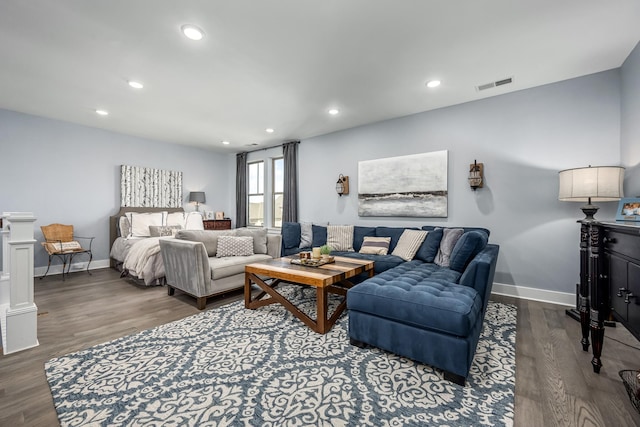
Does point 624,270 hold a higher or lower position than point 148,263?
higher

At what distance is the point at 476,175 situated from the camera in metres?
3.52

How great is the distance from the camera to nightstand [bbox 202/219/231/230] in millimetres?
6309

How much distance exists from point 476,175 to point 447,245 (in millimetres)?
1056

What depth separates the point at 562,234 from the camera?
3.09 metres

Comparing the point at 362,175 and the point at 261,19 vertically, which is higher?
the point at 261,19

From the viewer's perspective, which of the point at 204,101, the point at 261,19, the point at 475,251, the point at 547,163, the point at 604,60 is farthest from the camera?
the point at 204,101

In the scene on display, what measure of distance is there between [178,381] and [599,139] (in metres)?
4.52

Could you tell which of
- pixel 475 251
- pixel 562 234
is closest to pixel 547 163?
pixel 562 234

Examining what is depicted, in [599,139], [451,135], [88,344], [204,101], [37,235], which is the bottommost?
[88,344]

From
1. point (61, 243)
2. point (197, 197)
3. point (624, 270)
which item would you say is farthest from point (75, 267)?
point (624, 270)

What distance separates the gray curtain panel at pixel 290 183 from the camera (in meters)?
5.57

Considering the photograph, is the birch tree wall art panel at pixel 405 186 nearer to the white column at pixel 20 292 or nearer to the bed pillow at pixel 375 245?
the bed pillow at pixel 375 245

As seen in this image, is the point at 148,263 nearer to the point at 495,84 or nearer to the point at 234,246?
the point at 234,246

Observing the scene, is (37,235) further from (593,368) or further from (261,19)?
(593,368)
